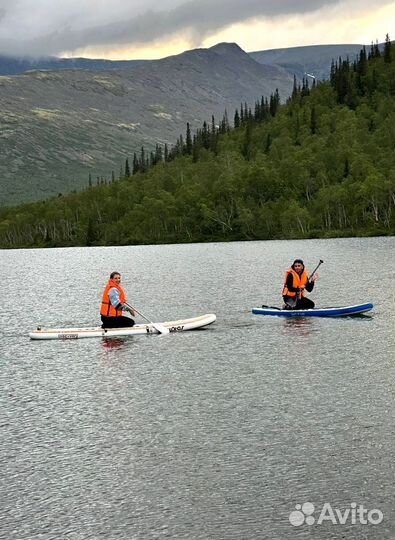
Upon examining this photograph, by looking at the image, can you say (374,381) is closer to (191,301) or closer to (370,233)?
(191,301)

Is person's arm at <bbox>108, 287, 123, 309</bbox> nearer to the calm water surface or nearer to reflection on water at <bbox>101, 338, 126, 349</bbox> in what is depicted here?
reflection on water at <bbox>101, 338, 126, 349</bbox>

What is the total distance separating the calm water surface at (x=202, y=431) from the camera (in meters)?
15.9

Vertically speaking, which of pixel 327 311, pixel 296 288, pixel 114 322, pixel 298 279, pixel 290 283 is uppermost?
pixel 298 279

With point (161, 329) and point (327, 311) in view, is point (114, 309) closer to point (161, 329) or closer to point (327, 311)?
point (161, 329)

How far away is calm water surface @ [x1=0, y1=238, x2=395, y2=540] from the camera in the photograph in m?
15.9

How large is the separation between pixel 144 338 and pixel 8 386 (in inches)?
496

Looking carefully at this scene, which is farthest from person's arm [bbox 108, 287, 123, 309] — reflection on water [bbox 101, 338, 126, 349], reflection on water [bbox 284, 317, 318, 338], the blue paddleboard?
the blue paddleboard

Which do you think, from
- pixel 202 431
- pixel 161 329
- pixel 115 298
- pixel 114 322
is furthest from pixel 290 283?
pixel 202 431

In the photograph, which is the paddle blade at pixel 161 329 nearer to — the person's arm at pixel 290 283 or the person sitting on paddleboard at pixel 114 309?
the person sitting on paddleboard at pixel 114 309

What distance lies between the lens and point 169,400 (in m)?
26.9

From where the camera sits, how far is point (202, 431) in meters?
22.3

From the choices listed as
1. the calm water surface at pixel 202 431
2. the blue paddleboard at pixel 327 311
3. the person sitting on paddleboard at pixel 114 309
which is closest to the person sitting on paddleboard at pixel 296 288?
the blue paddleboard at pixel 327 311

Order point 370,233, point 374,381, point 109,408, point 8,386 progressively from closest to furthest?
point 109,408 < point 374,381 < point 8,386 < point 370,233

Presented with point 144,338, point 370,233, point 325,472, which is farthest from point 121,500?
point 370,233
